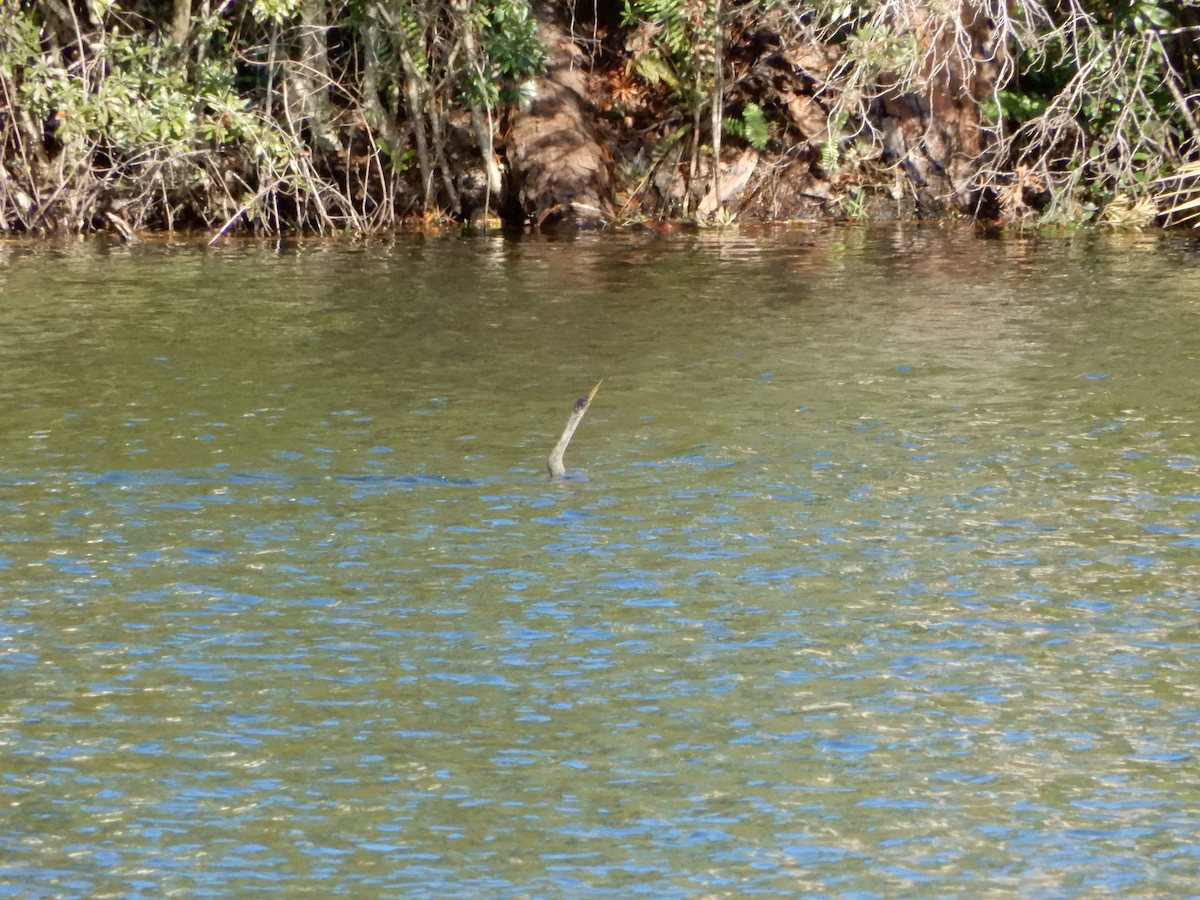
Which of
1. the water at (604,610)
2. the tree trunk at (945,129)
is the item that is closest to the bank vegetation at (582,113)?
the tree trunk at (945,129)

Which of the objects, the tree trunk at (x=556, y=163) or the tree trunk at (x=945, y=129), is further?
the tree trunk at (x=945, y=129)

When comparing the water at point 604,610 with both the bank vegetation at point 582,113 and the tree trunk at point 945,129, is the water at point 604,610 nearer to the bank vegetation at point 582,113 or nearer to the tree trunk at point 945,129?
the bank vegetation at point 582,113

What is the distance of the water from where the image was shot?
6332mm

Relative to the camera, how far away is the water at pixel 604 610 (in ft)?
20.8

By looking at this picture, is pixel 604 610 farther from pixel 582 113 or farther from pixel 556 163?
pixel 582 113

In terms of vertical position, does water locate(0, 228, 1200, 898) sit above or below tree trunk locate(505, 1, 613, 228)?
below

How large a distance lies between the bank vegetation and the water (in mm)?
7203

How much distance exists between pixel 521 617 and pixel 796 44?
785 inches

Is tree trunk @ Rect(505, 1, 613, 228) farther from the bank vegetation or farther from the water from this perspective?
the water

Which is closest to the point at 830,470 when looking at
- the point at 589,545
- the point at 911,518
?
the point at 911,518

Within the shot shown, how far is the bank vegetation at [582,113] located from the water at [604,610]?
7.20 m

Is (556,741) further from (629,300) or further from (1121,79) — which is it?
(1121,79)

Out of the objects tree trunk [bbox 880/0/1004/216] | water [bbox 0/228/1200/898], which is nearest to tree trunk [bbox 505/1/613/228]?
tree trunk [bbox 880/0/1004/216]

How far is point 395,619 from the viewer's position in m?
8.64
